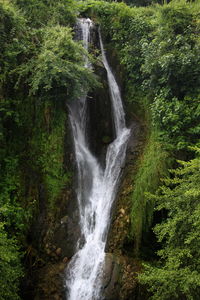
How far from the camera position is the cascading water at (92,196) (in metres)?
6.99

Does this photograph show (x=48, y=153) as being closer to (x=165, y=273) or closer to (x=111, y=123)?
(x=111, y=123)

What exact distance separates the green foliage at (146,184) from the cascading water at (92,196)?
0.90m

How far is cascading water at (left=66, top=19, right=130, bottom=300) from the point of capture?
699 cm

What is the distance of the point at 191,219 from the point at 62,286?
3.81m

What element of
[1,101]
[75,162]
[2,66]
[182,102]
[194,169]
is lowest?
[194,169]

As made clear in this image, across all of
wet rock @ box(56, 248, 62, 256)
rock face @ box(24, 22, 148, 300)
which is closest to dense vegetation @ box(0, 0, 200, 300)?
rock face @ box(24, 22, 148, 300)

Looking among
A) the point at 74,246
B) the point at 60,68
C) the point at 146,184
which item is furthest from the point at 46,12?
the point at 74,246

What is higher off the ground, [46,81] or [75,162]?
[46,81]

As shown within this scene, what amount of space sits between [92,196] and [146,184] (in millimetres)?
1971

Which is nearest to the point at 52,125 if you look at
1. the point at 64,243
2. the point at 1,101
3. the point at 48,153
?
the point at 48,153

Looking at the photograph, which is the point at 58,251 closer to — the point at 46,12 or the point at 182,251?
the point at 182,251

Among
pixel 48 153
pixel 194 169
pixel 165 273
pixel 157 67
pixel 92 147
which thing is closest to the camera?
pixel 165 273

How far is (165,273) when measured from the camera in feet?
18.0

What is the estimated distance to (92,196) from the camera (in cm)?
888
